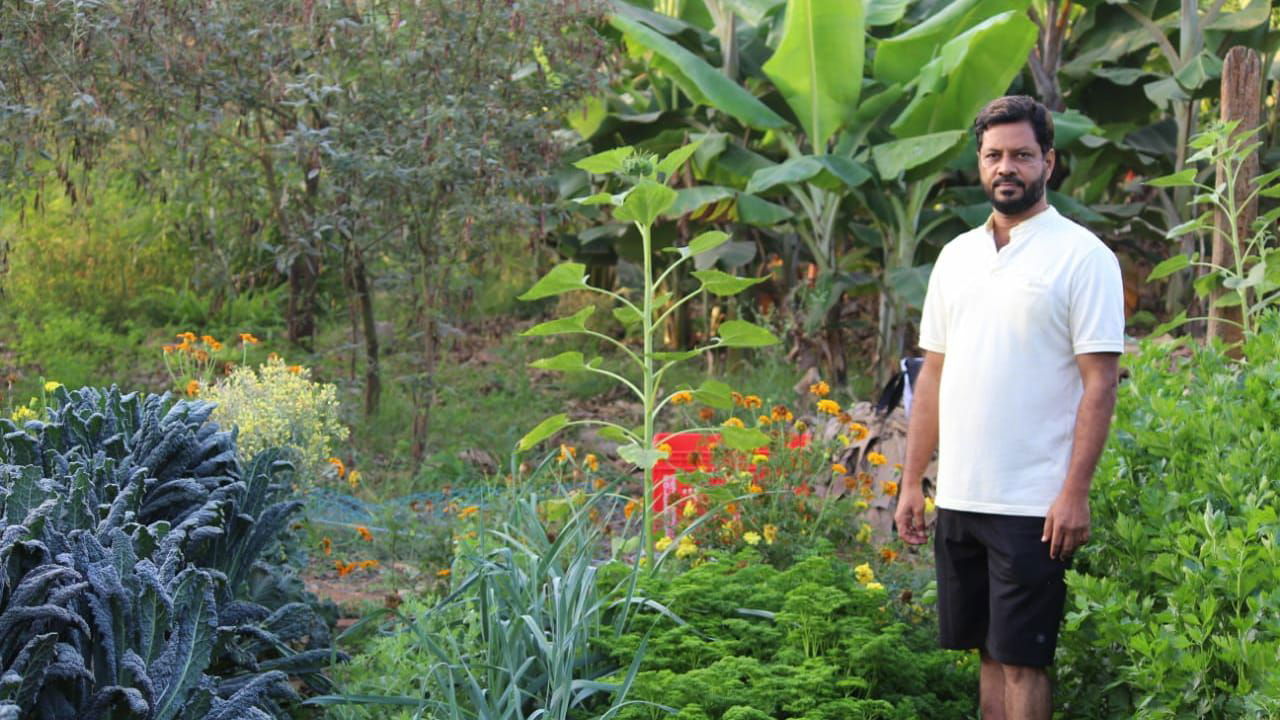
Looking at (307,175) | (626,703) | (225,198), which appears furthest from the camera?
(225,198)

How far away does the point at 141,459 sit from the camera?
4.04 m

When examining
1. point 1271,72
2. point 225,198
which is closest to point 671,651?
point 225,198

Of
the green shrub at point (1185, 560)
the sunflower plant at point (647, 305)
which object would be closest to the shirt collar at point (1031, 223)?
the green shrub at point (1185, 560)

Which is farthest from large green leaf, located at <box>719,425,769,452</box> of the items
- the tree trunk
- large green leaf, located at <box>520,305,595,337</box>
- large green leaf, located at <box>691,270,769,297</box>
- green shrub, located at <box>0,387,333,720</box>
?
the tree trunk

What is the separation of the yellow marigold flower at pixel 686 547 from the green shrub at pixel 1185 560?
48.9 inches

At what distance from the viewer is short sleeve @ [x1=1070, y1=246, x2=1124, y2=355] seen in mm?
3498

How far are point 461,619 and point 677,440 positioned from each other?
249 centimetres

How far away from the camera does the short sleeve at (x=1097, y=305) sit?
138 inches

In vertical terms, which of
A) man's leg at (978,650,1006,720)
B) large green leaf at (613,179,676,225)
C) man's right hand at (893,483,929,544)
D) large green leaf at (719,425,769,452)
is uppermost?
large green leaf at (613,179,676,225)

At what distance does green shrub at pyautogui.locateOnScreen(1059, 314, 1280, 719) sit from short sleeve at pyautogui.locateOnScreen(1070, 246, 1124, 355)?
43 cm

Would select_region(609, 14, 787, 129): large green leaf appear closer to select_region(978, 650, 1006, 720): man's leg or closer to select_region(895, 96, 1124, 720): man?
select_region(895, 96, 1124, 720): man

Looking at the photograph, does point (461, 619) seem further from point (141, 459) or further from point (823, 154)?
point (823, 154)

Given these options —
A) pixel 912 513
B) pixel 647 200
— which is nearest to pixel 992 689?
pixel 912 513

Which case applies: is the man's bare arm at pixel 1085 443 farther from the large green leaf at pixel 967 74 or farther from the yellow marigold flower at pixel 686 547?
the large green leaf at pixel 967 74
